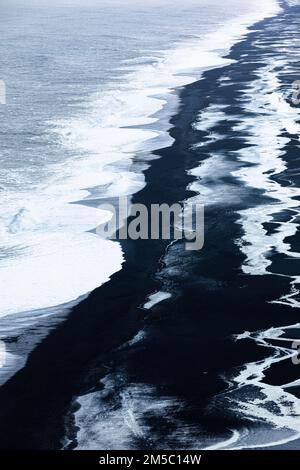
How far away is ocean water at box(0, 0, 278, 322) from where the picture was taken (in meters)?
9.54

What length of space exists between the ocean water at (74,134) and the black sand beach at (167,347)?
1.98 feet

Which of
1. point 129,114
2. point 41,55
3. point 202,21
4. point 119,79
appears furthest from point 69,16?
point 129,114

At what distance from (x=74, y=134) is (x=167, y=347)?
10.3 meters

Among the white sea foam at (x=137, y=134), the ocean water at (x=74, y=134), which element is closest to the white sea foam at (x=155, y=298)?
the white sea foam at (x=137, y=134)

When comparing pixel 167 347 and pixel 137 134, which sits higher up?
pixel 167 347

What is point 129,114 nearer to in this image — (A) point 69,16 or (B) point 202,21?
(B) point 202,21

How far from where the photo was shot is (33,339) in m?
7.74

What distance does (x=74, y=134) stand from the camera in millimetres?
17188

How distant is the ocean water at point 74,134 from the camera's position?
954cm
